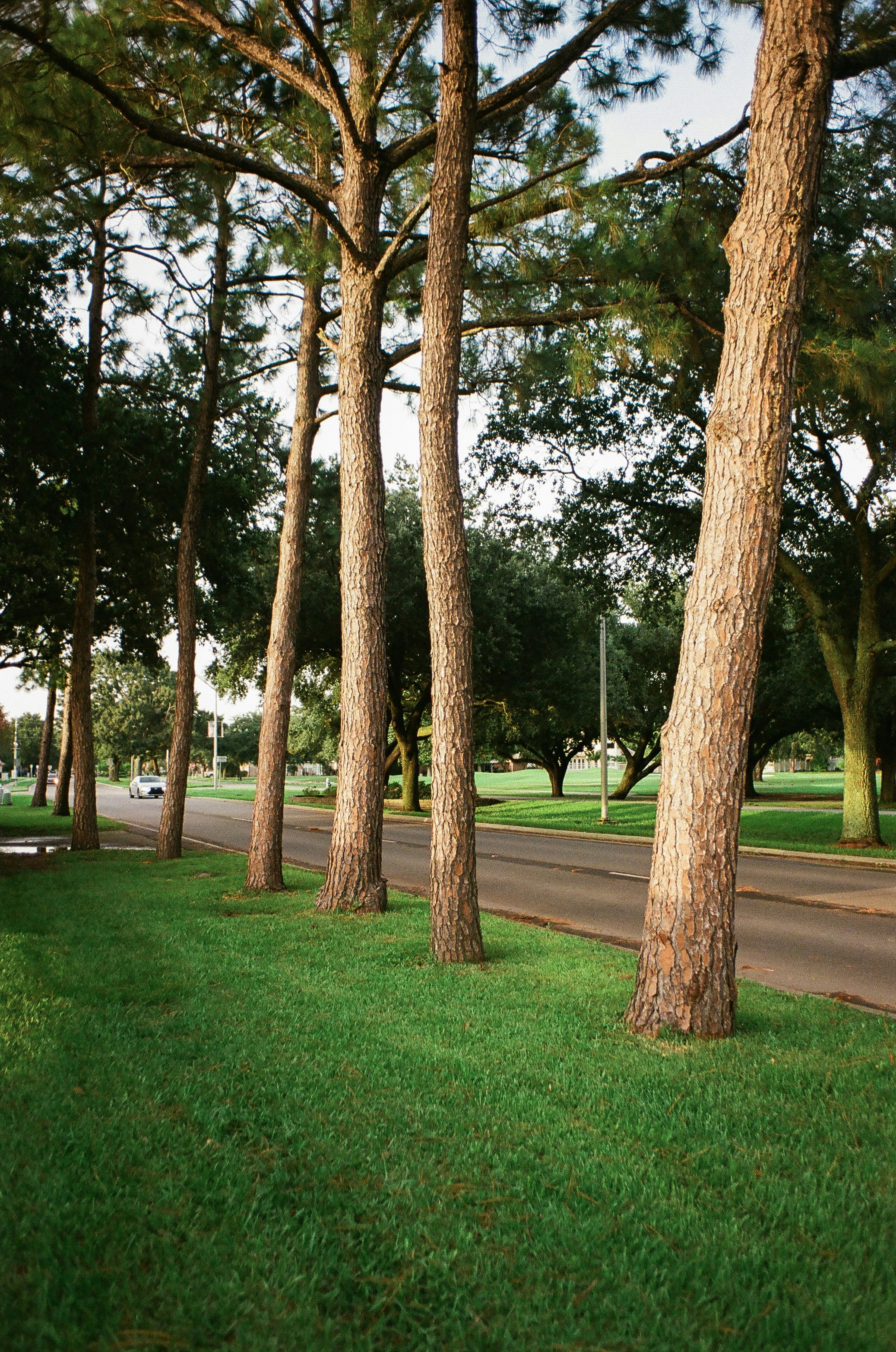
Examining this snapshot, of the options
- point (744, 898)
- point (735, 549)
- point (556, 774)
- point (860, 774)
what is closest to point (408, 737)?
point (556, 774)

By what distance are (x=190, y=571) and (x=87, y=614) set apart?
2.83m

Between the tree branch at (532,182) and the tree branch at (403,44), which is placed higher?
the tree branch at (403,44)

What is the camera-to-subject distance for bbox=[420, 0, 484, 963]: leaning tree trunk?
23.3 ft

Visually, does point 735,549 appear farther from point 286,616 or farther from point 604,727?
point 604,727

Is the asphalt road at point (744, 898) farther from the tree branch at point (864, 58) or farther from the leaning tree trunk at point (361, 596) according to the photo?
the tree branch at point (864, 58)

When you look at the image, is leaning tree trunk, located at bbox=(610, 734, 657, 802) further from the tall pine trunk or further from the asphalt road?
the tall pine trunk

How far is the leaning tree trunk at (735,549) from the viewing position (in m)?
5.11

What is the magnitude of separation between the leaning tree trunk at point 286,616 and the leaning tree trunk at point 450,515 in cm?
372

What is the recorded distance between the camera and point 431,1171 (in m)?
3.33

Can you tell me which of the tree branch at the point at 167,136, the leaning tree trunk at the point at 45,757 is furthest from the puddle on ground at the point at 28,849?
the leaning tree trunk at the point at 45,757

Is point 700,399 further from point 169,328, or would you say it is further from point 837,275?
point 169,328

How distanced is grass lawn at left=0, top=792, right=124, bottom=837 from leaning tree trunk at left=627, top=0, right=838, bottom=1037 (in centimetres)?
2085

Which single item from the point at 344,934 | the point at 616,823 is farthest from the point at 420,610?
the point at 344,934

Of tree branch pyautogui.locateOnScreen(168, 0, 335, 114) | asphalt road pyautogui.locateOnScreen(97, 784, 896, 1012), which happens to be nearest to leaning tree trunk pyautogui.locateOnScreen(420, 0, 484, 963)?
tree branch pyautogui.locateOnScreen(168, 0, 335, 114)
